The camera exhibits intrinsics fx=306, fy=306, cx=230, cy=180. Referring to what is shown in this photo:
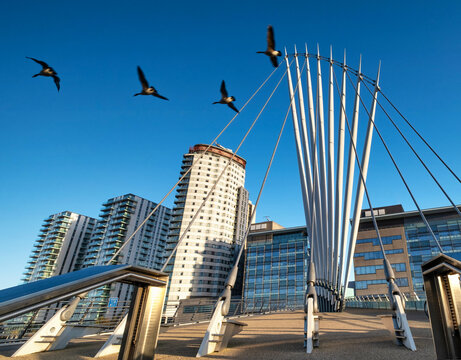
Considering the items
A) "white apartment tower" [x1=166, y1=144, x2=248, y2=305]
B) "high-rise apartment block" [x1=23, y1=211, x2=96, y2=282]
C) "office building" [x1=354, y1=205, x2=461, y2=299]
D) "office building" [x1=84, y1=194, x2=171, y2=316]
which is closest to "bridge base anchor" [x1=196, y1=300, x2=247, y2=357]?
"office building" [x1=354, y1=205, x2=461, y2=299]

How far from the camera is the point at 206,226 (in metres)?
110

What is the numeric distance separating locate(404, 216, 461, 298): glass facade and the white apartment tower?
194 feet

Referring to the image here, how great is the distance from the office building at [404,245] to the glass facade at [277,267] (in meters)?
17.3

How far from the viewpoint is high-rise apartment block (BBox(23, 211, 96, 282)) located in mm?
140375

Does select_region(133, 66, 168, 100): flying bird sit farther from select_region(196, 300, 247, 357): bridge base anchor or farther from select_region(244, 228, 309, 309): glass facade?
select_region(244, 228, 309, 309): glass facade

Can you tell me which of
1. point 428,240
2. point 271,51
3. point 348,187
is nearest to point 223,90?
point 271,51

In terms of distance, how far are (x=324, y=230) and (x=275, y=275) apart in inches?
2699

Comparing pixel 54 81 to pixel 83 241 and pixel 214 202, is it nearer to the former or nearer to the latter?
pixel 214 202

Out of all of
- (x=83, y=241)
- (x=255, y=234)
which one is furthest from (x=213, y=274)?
(x=83, y=241)

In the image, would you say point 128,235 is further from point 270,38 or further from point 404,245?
point 270,38

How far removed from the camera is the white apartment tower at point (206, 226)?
101125 mm

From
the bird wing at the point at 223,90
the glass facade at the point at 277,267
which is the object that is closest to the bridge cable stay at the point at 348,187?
the bird wing at the point at 223,90

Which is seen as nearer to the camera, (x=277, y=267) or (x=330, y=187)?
(x=330, y=187)

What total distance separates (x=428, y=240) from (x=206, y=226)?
6762 centimetres
